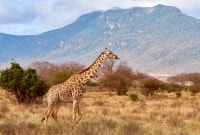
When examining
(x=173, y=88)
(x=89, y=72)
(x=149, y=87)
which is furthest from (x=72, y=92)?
(x=173, y=88)

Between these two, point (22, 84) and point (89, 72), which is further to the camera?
point (22, 84)

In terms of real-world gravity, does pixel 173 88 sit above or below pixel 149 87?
below

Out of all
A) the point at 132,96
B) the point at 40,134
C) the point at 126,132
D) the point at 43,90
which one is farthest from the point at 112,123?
the point at 132,96

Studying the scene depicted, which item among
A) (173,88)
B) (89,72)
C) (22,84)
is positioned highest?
(89,72)

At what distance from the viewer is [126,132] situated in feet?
44.7

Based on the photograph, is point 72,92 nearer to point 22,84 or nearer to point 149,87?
point 22,84

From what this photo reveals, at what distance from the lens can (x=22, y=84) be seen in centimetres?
3031

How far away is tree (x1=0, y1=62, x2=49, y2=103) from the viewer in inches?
1195

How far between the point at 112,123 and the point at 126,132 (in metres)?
2.71

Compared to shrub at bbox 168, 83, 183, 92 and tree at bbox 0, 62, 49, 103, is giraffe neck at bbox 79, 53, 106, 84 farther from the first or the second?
shrub at bbox 168, 83, 183, 92

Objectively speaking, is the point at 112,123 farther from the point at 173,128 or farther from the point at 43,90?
the point at 43,90

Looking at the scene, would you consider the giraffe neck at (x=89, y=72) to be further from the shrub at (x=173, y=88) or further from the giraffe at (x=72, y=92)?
the shrub at (x=173, y=88)

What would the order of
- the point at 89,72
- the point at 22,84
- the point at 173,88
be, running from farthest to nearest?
1. the point at 173,88
2. the point at 22,84
3. the point at 89,72

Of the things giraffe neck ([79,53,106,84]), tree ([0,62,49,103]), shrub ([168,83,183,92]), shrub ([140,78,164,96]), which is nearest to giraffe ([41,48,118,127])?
giraffe neck ([79,53,106,84])
